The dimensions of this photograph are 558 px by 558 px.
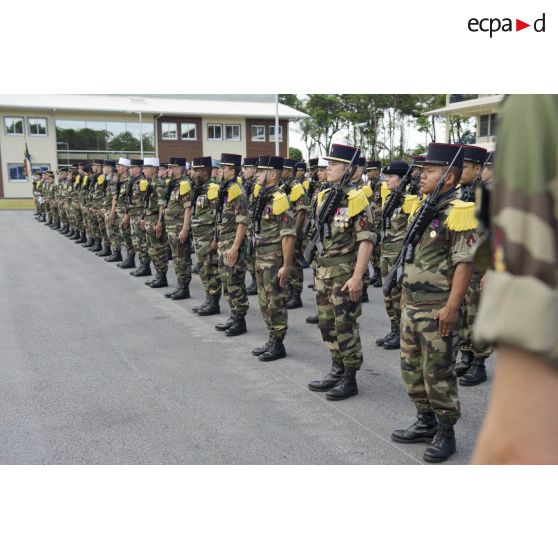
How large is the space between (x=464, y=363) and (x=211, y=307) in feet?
12.4

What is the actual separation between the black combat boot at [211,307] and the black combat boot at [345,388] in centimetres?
347

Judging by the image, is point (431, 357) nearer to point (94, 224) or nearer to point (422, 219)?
point (422, 219)

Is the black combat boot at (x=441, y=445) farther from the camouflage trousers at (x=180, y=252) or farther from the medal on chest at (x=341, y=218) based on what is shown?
the camouflage trousers at (x=180, y=252)

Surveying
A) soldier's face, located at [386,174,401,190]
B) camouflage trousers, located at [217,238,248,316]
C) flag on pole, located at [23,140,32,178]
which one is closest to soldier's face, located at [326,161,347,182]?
camouflage trousers, located at [217,238,248,316]

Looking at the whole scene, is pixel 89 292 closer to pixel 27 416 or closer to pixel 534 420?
pixel 27 416

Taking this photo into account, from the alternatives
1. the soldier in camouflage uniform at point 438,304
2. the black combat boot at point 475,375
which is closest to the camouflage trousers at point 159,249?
the black combat boot at point 475,375

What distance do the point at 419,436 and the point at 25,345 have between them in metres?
4.69

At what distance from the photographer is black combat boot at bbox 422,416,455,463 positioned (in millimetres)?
3867

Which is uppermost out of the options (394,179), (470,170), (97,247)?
(470,170)

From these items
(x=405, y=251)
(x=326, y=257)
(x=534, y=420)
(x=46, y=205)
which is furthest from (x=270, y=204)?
(x=46, y=205)

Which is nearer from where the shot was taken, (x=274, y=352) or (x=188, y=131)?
(x=274, y=352)

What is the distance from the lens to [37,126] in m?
37.5

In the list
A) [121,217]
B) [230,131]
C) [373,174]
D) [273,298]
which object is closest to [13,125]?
[230,131]

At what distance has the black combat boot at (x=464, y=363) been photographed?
5.63m
